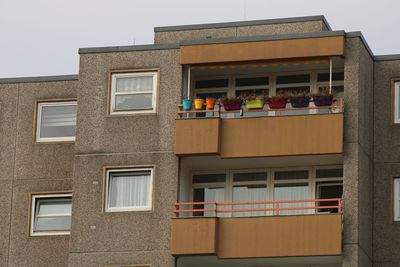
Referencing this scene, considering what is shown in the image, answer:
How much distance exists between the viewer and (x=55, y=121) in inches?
1957

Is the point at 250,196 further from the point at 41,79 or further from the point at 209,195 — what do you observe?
the point at 41,79

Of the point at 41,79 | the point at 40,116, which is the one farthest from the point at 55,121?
the point at 41,79

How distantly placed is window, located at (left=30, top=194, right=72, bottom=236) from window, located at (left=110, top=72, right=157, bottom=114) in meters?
3.40

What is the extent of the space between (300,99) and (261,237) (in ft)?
13.7

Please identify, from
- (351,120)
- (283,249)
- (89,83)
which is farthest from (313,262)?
(89,83)

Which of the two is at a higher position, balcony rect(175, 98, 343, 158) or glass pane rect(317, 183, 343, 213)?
balcony rect(175, 98, 343, 158)

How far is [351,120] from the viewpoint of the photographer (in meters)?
45.6

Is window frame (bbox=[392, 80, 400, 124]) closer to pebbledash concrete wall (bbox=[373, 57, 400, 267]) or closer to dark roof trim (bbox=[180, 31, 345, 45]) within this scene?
pebbledash concrete wall (bbox=[373, 57, 400, 267])

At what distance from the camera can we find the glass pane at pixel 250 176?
47.5 m

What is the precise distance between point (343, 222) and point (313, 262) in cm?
173

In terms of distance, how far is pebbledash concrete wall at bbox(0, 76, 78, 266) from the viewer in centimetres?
4836

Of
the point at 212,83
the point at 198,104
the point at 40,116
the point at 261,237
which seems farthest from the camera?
the point at 40,116

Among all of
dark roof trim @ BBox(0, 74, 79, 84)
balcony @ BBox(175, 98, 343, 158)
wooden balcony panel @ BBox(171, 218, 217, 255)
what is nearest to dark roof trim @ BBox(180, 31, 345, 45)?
balcony @ BBox(175, 98, 343, 158)

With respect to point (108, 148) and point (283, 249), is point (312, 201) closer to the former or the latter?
point (283, 249)
